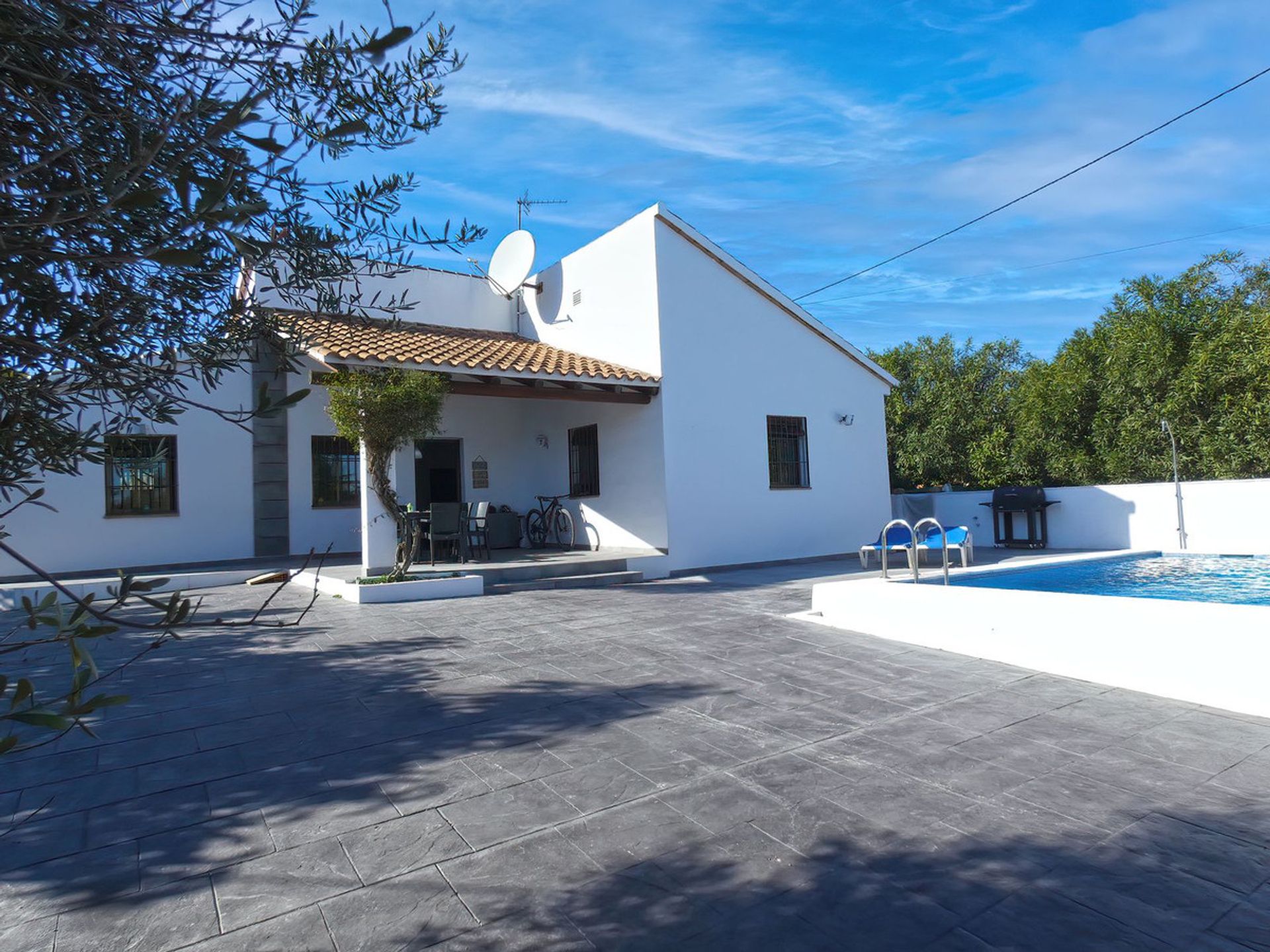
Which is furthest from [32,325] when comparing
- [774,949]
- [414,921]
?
[774,949]

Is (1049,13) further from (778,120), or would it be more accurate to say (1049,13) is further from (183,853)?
(183,853)

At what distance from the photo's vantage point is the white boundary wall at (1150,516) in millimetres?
12383

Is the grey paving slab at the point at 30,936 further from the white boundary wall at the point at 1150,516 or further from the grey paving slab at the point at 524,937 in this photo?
the white boundary wall at the point at 1150,516

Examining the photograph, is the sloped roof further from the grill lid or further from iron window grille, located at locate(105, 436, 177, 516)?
the grill lid

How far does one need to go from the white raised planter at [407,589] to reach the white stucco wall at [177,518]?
158 inches

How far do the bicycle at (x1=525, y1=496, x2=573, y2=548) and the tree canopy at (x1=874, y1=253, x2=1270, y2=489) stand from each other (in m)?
11.0

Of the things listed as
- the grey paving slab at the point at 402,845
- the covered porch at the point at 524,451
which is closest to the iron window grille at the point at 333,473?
the covered porch at the point at 524,451

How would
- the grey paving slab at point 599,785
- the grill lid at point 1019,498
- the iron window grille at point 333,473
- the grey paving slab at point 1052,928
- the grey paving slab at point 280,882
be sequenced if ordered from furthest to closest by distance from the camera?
1. the grill lid at point 1019,498
2. the iron window grille at point 333,473
3. the grey paving slab at point 599,785
4. the grey paving slab at point 280,882
5. the grey paving slab at point 1052,928

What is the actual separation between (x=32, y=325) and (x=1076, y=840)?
3804 mm

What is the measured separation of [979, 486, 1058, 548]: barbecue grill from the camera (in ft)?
48.5

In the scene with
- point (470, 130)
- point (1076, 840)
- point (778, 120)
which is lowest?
point (1076, 840)

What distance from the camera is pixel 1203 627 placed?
183 inches

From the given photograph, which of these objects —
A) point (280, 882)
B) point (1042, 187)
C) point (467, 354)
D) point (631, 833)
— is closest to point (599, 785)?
point (631, 833)

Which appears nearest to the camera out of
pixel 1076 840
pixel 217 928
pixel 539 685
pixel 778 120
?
pixel 217 928
